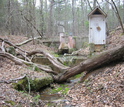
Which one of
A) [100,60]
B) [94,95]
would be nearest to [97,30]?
[100,60]

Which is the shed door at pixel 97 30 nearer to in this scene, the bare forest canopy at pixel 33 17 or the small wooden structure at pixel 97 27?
the small wooden structure at pixel 97 27

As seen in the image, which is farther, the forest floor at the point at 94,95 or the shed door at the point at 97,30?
the shed door at the point at 97,30

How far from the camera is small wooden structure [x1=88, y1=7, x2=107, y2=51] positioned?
1237 centimetres

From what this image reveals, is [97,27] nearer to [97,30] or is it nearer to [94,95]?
[97,30]

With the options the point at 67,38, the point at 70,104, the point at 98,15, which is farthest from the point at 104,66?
the point at 67,38

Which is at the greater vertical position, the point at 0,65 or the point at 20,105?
the point at 0,65

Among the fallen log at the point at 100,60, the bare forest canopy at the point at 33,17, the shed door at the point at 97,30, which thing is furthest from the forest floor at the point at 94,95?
the bare forest canopy at the point at 33,17

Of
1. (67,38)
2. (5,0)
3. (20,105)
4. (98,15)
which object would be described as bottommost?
(20,105)

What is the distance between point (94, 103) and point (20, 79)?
138 inches

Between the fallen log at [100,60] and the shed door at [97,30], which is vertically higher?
the shed door at [97,30]

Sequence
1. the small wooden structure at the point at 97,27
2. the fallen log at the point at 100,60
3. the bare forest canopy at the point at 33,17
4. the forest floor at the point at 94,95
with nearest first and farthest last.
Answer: the forest floor at the point at 94,95 < the fallen log at the point at 100,60 < the small wooden structure at the point at 97,27 < the bare forest canopy at the point at 33,17

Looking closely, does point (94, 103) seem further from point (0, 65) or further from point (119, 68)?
point (0, 65)

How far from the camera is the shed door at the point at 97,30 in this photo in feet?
40.8

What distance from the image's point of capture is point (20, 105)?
457 centimetres
